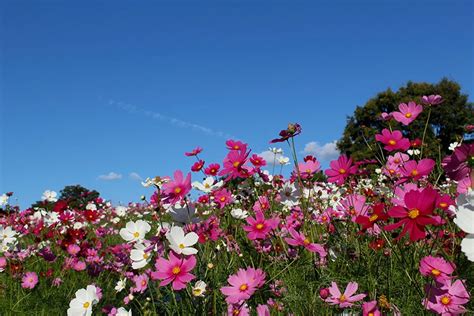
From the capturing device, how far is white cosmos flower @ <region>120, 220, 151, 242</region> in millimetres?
2582

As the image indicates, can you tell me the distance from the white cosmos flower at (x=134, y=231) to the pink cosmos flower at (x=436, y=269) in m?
1.38

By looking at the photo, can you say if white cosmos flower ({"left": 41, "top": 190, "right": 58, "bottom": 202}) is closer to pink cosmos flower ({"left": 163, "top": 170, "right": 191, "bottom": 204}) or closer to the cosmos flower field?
the cosmos flower field

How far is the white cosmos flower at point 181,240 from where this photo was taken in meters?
2.02

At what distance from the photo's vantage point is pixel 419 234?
159 cm

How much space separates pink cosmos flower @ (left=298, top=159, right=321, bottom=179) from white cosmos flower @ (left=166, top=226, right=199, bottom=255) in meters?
1.11

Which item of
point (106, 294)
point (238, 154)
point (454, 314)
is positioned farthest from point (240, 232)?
point (454, 314)

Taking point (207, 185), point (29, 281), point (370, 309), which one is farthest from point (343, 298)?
point (29, 281)

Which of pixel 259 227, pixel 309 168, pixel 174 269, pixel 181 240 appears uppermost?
pixel 309 168

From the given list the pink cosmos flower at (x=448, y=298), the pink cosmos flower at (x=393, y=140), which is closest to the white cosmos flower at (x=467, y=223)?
the pink cosmos flower at (x=448, y=298)

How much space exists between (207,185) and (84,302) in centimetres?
107

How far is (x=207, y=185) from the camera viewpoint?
10.5ft

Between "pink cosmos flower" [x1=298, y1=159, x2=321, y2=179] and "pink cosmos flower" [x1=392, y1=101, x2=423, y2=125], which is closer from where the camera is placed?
"pink cosmos flower" [x1=392, y1=101, x2=423, y2=125]

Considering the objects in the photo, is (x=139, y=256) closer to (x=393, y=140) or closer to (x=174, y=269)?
(x=174, y=269)

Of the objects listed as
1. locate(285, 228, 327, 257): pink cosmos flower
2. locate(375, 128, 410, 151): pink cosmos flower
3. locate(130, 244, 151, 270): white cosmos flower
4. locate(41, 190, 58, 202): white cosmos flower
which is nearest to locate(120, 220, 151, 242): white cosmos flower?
locate(130, 244, 151, 270): white cosmos flower
